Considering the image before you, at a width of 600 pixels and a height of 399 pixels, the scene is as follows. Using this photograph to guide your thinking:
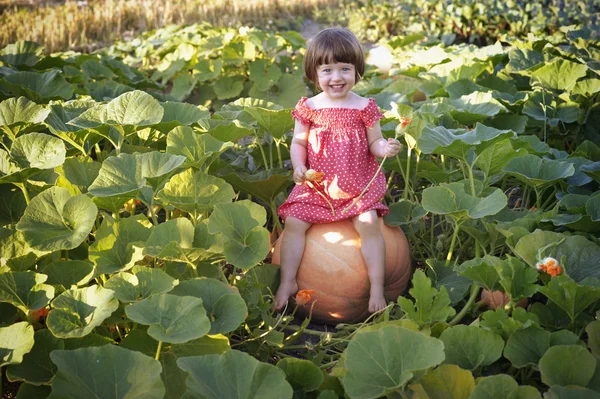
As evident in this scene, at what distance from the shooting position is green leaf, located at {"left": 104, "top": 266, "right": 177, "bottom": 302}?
5.93 feet

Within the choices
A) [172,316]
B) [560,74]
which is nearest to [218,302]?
[172,316]

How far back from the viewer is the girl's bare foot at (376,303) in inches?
90.6

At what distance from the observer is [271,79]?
4719 mm

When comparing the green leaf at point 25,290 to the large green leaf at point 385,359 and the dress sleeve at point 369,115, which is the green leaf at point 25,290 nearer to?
the large green leaf at point 385,359

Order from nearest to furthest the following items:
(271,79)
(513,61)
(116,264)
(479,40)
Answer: (116,264) < (513,61) < (271,79) < (479,40)

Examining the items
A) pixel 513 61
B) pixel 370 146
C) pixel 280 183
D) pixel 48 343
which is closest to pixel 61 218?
pixel 48 343

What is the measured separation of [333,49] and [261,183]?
1.82ft

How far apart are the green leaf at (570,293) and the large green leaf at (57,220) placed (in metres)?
1.28

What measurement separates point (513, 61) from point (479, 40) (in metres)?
2.93

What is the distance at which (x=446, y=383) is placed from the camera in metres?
1.56

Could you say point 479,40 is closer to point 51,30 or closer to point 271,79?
point 271,79

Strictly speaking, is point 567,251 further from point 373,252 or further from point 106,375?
point 106,375

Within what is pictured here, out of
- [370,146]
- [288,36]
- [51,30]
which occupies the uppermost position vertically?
[370,146]

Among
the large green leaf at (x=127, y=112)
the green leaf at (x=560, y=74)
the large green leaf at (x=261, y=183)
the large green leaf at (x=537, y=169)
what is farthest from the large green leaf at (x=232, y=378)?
the green leaf at (x=560, y=74)
